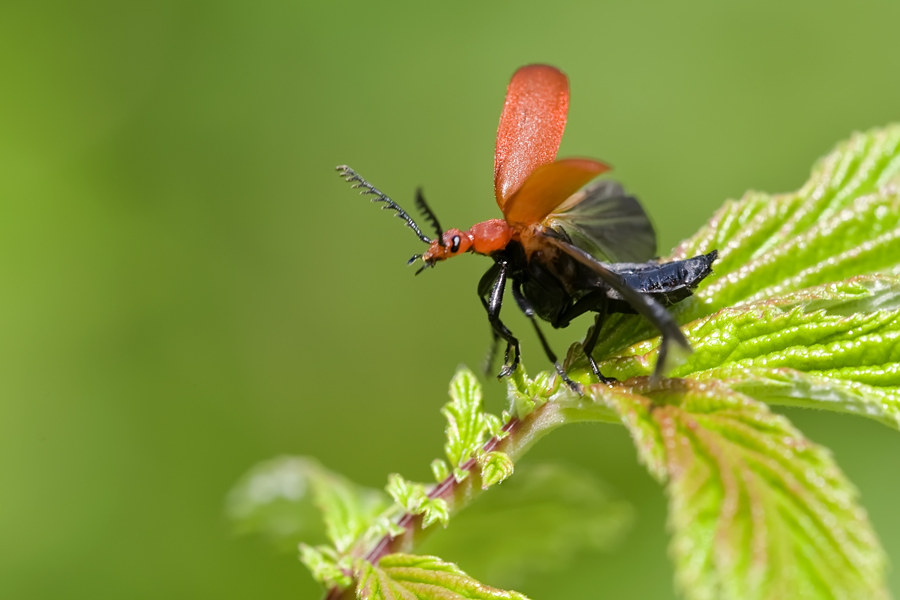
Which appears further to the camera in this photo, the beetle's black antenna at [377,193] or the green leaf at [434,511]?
the beetle's black antenna at [377,193]

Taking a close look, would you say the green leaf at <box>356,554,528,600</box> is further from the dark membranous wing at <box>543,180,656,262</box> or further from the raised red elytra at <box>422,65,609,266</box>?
the dark membranous wing at <box>543,180,656,262</box>

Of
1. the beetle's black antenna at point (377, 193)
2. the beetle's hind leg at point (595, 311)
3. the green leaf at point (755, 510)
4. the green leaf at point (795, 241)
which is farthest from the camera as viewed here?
the beetle's black antenna at point (377, 193)

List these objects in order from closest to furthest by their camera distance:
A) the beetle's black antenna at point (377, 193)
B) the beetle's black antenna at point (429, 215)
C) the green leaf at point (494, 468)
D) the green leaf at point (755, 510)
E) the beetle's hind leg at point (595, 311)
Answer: the green leaf at point (755, 510) → the green leaf at point (494, 468) → the beetle's hind leg at point (595, 311) → the beetle's black antenna at point (429, 215) → the beetle's black antenna at point (377, 193)

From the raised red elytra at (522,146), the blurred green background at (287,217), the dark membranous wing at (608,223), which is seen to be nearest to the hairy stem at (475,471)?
the raised red elytra at (522,146)

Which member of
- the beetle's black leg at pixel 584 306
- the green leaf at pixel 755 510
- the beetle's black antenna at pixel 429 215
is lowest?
the green leaf at pixel 755 510

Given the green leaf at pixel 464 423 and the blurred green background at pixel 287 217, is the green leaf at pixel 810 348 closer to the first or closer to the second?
the green leaf at pixel 464 423

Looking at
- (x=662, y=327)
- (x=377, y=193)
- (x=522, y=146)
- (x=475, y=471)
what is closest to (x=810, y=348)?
(x=662, y=327)

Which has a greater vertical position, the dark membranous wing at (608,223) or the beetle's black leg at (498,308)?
the dark membranous wing at (608,223)

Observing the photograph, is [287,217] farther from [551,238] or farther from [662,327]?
[662,327]
